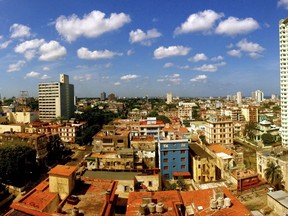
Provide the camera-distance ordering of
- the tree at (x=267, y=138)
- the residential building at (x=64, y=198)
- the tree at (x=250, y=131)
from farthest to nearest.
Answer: the tree at (x=250, y=131), the tree at (x=267, y=138), the residential building at (x=64, y=198)

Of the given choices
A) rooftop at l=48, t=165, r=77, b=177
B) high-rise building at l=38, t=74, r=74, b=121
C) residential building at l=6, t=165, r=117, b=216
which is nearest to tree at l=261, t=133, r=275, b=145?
residential building at l=6, t=165, r=117, b=216

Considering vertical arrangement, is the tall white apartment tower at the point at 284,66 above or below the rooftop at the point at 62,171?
above

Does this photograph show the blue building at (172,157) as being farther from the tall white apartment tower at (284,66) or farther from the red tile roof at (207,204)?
the tall white apartment tower at (284,66)

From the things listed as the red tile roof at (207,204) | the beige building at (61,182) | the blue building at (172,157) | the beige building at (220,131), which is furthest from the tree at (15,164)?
the beige building at (220,131)

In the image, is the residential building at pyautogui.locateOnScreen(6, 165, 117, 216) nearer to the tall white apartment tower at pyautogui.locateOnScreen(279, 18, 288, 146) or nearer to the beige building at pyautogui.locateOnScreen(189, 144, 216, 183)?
the beige building at pyautogui.locateOnScreen(189, 144, 216, 183)

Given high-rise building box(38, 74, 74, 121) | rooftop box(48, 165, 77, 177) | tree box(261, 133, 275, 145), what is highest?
high-rise building box(38, 74, 74, 121)

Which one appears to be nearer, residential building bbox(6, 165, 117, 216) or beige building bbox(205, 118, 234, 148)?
residential building bbox(6, 165, 117, 216)

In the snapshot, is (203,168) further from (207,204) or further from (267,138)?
(267,138)
